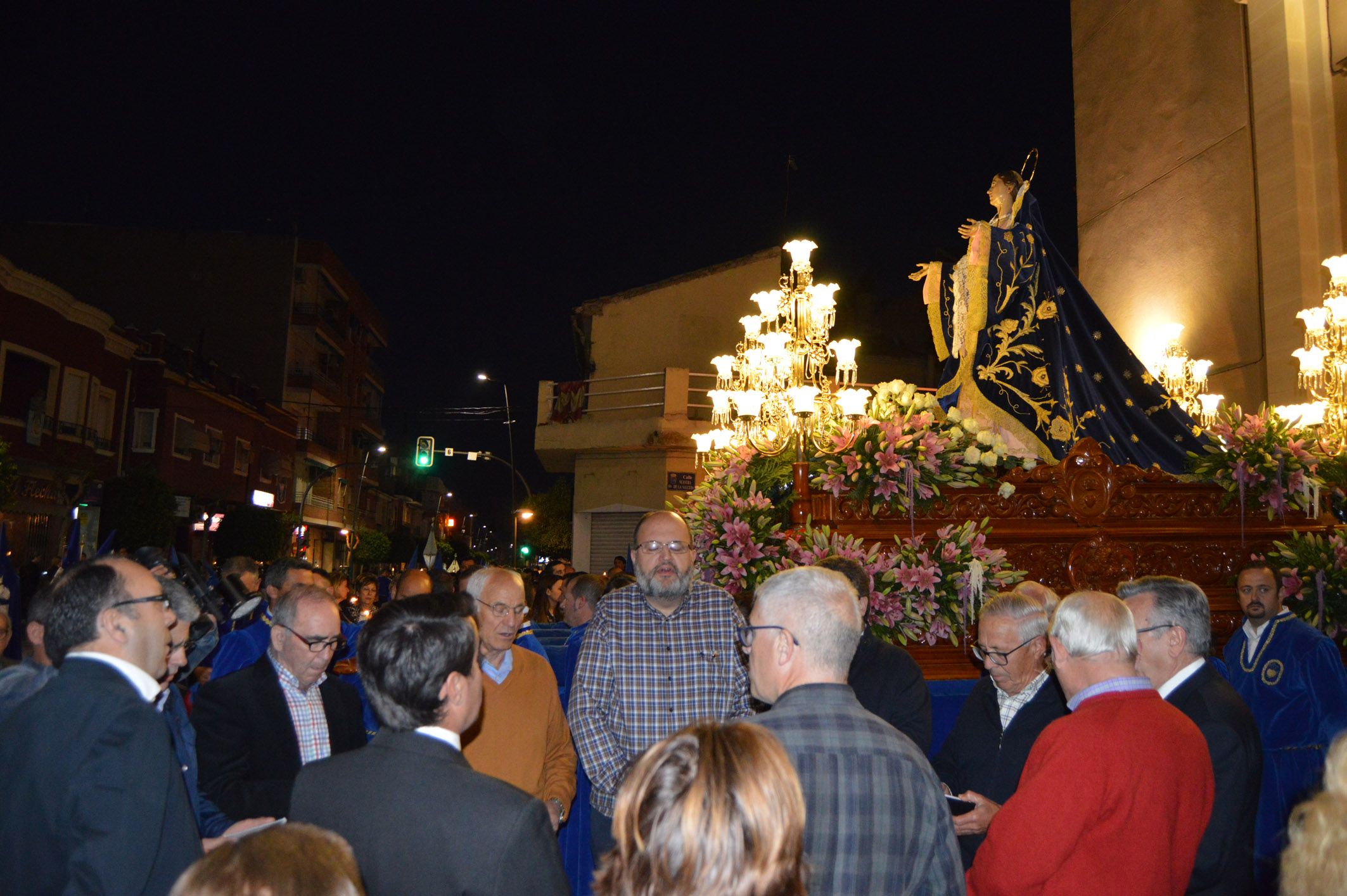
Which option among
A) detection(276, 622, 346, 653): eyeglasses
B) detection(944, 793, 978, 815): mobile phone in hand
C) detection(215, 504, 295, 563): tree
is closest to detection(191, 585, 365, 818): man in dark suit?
detection(276, 622, 346, 653): eyeglasses

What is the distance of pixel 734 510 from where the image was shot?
6.39 meters

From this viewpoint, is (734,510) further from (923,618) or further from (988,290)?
(988,290)

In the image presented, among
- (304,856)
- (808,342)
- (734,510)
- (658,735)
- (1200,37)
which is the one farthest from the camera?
(1200,37)

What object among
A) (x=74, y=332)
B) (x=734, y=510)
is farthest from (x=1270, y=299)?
(x=74, y=332)

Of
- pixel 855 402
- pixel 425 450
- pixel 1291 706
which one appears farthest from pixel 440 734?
pixel 425 450

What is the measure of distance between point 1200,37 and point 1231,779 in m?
12.5

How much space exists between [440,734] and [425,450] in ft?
82.7

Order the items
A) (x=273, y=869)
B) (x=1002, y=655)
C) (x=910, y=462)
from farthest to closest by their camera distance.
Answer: (x=910, y=462) → (x=1002, y=655) → (x=273, y=869)

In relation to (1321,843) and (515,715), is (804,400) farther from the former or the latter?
(1321,843)

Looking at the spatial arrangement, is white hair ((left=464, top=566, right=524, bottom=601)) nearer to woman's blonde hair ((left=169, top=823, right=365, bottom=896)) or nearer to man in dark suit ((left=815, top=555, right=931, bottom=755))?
man in dark suit ((left=815, top=555, right=931, bottom=755))

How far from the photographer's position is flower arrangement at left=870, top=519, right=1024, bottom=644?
19.3ft

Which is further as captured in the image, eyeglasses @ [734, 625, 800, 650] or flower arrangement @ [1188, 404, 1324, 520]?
flower arrangement @ [1188, 404, 1324, 520]

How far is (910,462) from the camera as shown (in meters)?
6.07

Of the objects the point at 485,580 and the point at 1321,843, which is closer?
the point at 1321,843
